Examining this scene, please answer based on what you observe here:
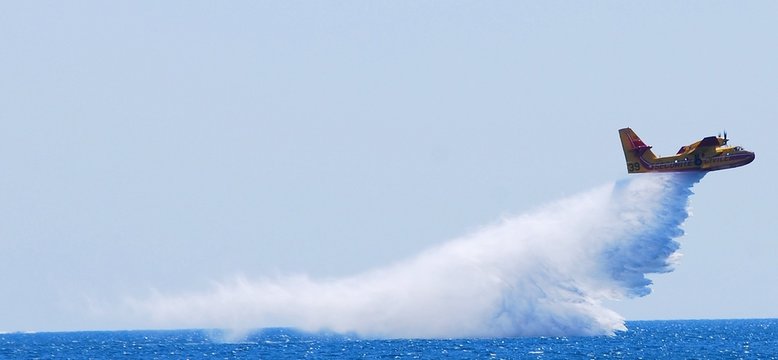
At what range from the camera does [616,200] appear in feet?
237

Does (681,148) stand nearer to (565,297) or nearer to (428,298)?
(565,297)

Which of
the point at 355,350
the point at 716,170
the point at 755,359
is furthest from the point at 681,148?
the point at 355,350

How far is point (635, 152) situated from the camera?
6888 cm

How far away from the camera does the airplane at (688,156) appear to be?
215 ft

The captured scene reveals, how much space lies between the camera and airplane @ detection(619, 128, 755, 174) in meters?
65.4

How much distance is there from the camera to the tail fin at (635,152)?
Result: 2697 inches

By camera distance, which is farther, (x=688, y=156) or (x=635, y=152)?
(x=635, y=152)

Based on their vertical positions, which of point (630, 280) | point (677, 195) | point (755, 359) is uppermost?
point (677, 195)

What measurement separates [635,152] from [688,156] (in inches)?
132

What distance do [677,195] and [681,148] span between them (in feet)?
9.68

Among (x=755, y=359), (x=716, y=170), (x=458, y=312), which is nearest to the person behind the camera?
(x=716, y=170)

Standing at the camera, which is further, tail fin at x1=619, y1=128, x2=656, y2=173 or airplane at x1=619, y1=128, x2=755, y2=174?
tail fin at x1=619, y1=128, x2=656, y2=173

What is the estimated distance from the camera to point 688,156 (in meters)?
67.0

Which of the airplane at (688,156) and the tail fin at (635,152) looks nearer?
the airplane at (688,156)
